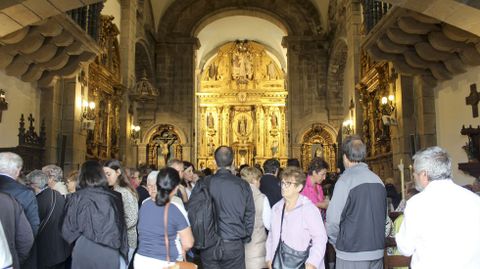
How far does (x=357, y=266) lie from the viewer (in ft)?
11.8

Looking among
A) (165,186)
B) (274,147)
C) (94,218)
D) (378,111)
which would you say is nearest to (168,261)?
(165,186)

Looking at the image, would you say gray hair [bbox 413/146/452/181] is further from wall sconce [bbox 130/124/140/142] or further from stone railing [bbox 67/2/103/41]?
wall sconce [bbox 130/124/140/142]

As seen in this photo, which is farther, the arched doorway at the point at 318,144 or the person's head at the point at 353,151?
the arched doorway at the point at 318,144

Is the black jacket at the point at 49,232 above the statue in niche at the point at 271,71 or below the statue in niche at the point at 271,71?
below

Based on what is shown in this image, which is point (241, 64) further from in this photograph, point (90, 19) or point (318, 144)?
point (90, 19)

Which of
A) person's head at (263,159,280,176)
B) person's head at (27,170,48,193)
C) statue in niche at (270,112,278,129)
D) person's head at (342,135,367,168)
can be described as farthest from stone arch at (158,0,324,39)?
person's head at (342,135,367,168)

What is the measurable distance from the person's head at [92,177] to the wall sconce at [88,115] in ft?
25.3

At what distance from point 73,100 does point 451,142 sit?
804 centimetres

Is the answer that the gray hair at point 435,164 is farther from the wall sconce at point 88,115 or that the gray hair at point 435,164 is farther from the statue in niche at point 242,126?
the statue in niche at point 242,126

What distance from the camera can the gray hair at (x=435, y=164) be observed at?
271 centimetres

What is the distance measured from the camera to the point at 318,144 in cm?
2080

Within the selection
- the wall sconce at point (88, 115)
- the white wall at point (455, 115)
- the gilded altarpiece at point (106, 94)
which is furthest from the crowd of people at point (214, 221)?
the gilded altarpiece at point (106, 94)

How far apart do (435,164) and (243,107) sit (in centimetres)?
2500

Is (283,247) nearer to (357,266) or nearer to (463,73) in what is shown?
(357,266)
